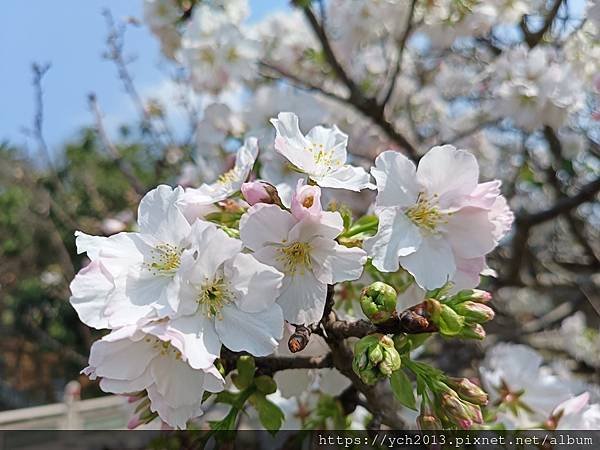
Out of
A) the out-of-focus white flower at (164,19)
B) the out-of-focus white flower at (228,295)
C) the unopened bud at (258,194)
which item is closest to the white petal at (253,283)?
the out-of-focus white flower at (228,295)

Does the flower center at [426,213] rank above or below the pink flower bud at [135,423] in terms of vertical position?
above

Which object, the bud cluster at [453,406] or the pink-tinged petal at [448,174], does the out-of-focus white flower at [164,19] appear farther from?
the bud cluster at [453,406]

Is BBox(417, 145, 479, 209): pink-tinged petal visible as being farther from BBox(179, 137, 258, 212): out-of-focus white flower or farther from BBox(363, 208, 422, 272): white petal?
BBox(179, 137, 258, 212): out-of-focus white flower

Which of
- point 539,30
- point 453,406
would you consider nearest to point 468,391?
point 453,406

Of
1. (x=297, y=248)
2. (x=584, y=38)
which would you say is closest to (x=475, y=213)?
(x=297, y=248)

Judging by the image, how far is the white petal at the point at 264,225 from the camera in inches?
33.7

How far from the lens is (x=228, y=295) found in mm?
875

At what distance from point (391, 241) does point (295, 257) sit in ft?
0.50

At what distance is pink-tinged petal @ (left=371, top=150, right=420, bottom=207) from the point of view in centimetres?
95

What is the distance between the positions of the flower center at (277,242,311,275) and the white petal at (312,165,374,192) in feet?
0.37

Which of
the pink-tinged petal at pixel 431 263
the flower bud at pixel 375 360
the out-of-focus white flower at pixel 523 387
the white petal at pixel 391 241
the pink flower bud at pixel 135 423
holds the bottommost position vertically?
the pink flower bud at pixel 135 423

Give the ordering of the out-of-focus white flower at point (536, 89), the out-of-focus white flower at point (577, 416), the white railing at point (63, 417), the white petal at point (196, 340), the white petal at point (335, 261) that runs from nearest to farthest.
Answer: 1. the white petal at point (196, 340)
2. the white petal at point (335, 261)
3. the out-of-focus white flower at point (577, 416)
4. the out-of-focus white flower at point (536, 89)
5. the white railing at point (63, 417)

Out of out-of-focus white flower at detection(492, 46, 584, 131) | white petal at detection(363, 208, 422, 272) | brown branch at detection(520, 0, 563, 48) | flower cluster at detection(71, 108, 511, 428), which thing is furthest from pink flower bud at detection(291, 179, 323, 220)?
brown branch at detection(520, 0, 563, 48)

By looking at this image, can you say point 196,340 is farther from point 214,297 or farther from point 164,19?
point 164,19
